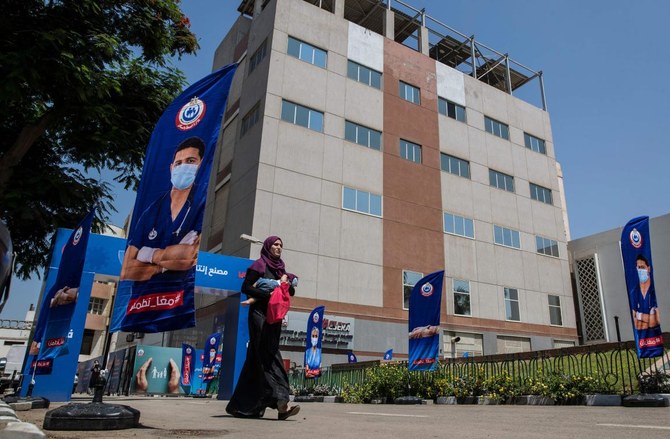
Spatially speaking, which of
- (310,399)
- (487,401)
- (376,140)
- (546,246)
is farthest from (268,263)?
(546,246)

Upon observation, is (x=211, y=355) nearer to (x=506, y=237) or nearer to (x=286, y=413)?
(x=286, y=413)

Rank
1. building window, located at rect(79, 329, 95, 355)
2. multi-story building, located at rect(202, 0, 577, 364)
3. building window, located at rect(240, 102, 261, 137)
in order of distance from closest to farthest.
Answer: multi-story building, located at rect(202, 0, 577, 364) → building window, located at rect(240, 102, 261, 137) → building window, located at rect(79, 329, 95, 355)

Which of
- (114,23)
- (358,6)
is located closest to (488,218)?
(358,6)

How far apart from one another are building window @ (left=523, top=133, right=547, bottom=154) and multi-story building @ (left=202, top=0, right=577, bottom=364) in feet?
0.59

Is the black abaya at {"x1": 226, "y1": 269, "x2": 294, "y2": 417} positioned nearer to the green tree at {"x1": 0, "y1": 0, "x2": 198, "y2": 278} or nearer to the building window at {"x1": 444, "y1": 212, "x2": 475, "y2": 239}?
the green tree at {"x1": 0, "y1": 0, "x2": 198, "y2": 278}

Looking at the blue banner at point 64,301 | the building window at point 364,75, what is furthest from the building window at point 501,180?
the blue banner at point 64,301

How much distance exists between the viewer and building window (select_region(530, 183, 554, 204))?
125 ft

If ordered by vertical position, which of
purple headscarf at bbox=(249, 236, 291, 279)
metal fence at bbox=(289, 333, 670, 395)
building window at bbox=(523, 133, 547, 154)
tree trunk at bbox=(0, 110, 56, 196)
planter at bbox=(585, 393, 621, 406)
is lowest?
planter at bbox=(585, 393, 621, 406)

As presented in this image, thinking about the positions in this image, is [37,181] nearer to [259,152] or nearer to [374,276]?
[259,152]

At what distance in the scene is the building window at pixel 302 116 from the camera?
28.6 m

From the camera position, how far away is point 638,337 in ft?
31.2

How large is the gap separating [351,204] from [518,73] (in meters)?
24.3

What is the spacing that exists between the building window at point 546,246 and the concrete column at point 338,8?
22125mm

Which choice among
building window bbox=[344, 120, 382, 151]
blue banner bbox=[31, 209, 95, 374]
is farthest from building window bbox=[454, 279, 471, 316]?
blue banner bbox=[31, 209, 95, 374]
